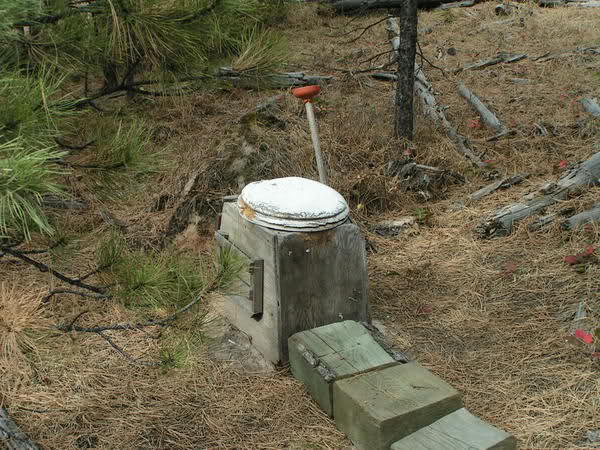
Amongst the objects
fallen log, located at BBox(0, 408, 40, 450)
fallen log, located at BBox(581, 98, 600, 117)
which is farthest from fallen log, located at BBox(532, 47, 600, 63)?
fallen log, located at BBox(0, 408, 40, 450)

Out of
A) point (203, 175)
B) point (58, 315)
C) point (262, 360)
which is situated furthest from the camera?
point (203, 175)

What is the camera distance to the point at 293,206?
3.05m

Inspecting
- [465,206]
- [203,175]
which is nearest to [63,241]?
[203,175]

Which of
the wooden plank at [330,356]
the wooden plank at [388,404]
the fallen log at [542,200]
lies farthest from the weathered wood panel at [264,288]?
the fallen log at [542,200]

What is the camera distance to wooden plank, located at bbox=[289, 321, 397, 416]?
278 cm

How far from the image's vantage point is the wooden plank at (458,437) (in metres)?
2.31

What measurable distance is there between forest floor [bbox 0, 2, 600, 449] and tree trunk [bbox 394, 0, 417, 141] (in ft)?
0.64

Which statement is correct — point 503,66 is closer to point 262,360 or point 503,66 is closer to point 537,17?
point 537,17

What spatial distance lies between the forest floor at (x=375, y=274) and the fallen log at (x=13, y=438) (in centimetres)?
17

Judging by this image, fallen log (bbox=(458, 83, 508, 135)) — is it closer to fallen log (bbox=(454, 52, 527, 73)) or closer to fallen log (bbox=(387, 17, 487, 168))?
fallen log (bbox=(387, 17, 487, 168))

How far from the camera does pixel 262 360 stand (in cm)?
328

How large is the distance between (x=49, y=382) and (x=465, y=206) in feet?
10.5

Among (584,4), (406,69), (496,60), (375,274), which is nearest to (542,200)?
(375,274)

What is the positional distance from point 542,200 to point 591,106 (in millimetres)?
2201
